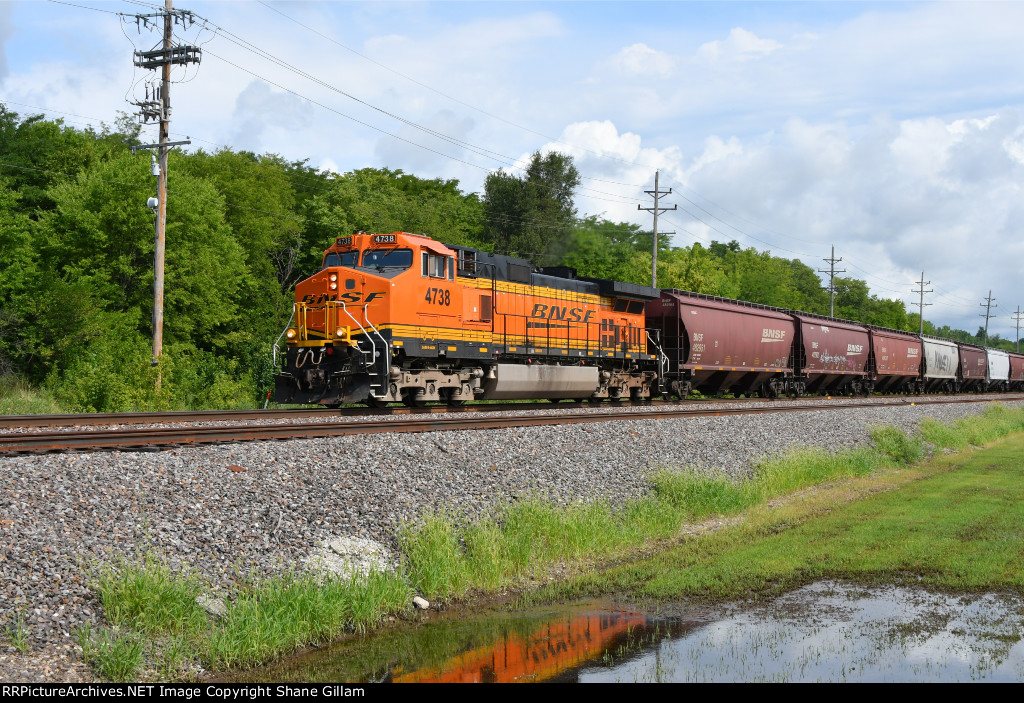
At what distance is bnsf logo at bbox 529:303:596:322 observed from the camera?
22.6m

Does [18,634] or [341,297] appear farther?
[341,297]

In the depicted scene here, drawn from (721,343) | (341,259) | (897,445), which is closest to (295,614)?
(341,259)

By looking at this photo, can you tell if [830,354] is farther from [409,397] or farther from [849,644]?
[849,644]

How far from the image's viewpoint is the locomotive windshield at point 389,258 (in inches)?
732

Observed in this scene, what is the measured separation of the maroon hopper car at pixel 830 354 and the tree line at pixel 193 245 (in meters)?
19.6

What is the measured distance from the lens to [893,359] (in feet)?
140

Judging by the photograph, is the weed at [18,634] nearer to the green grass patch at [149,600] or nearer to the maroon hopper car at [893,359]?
the green grass patch at [149,600]

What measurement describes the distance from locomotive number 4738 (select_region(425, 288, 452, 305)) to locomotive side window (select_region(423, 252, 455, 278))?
344 mm

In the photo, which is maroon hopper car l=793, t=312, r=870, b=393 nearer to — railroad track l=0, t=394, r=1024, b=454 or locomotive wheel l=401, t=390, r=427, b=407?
railroad track l=0, t=394, r=1024, b=454

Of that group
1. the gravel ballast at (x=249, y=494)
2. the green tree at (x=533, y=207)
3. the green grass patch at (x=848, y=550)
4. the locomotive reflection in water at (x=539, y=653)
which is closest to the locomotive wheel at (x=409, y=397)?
the gravel ballast at (x=249, y=494)

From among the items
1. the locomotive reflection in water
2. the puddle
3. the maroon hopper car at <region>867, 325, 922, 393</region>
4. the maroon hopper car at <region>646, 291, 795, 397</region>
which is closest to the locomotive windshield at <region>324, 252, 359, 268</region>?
the maroon hopper car at <region>646, 291, 795, 397</region>

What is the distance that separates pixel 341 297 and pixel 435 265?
7.39ft
